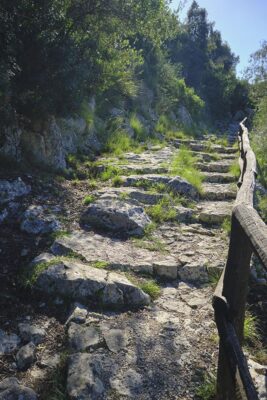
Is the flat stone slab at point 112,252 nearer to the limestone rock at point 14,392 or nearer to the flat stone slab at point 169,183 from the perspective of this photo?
the limestone rock at point 14,392

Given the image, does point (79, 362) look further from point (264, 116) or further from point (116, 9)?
point (264, 116)

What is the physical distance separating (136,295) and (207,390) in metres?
1.33

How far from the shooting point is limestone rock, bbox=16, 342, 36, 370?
10.1 feet

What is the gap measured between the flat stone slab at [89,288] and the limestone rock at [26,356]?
72cm

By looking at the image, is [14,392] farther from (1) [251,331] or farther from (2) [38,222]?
(2) [38,222]

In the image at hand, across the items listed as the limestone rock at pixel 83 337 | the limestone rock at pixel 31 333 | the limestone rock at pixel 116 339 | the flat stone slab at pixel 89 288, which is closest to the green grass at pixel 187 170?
the flat stone slab at pixel 89 288

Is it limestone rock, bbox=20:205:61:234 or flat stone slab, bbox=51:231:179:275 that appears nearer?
flat stone slab, bbox=51:231:179:275

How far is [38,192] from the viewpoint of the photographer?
6273 millimetres

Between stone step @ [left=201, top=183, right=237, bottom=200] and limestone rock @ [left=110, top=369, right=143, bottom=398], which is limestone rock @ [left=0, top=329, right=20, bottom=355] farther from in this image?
stone step @ [left=201, top=183, right=237, bottom=200]

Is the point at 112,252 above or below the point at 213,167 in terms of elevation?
below

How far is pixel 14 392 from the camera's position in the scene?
275cm

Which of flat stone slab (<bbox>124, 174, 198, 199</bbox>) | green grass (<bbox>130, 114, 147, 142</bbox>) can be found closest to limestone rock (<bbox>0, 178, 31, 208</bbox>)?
flat stone slab (<bbox>124, 174, 198, 199</bbox>)

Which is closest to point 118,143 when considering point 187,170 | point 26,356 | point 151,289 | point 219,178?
point 187,170

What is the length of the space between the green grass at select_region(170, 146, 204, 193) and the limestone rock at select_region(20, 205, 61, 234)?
334cm
